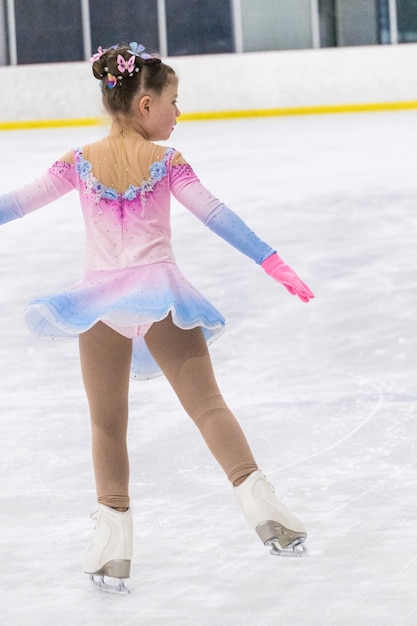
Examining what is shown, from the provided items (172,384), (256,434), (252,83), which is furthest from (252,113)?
(172,384)

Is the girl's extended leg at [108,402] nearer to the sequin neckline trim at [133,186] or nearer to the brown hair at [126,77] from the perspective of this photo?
the sequin neckline trim at [133,186]

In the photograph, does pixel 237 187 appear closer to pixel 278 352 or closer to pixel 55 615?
pixel 278 352

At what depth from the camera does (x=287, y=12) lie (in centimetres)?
1212

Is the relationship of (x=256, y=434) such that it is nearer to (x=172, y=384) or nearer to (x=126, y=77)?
(x=172, y=384)

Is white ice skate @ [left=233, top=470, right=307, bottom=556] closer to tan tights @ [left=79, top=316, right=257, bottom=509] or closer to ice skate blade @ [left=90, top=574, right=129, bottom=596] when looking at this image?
tan tights @ [left=79, top=316, right=257, bottom=509]

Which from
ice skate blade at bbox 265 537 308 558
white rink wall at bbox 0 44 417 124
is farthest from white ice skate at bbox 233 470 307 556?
white rink wall at bbox 0 44 417 124

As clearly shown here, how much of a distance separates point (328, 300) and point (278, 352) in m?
0.62

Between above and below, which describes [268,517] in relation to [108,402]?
below

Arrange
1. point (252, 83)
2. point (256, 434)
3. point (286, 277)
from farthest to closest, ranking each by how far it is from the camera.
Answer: point (252, 83) < point (256, 434) < point (286, 277)

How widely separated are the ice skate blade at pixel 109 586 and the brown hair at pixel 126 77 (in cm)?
85

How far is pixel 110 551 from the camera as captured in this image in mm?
2166

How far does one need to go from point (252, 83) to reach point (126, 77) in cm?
912

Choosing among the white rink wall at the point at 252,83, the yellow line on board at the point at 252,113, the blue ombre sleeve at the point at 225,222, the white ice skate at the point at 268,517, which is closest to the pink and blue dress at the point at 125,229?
the blue ombre sleeve at the point at 225,222

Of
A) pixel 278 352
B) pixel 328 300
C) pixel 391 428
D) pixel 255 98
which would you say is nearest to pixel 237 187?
pixel 328 300
